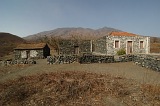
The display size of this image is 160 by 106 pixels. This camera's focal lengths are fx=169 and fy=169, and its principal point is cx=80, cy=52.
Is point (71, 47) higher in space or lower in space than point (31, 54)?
higher

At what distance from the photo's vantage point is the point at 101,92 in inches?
291

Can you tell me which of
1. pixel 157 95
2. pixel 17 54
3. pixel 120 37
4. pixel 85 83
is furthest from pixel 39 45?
pixel 157 95

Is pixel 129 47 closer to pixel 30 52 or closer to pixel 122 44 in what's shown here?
pixel 122 44

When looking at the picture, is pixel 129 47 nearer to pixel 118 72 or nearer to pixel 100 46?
pixel 100 46

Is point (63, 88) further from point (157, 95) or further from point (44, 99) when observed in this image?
point (157, 95)

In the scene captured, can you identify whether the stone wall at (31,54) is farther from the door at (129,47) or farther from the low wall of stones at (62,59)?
the door at (129,47)

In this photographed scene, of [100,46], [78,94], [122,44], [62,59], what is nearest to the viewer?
[78,94]

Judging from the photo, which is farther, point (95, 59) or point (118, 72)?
point (95, 59)

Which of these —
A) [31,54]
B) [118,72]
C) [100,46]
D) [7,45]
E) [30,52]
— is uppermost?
[7,45]

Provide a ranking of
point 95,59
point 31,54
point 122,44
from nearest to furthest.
Result: point 95,59, point 122,44, point 31,54

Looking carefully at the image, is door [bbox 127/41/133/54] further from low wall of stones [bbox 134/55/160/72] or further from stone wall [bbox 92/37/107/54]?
low wall of stones [bbox 134/55/160/72]

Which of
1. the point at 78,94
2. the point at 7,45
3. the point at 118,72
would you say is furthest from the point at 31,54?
the point at 7,45

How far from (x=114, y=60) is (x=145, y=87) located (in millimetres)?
11777

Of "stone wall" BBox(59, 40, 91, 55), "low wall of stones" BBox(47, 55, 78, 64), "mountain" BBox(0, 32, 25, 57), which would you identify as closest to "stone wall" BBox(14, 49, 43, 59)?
"stone wall" BBox(59, 40, 91, 55)
